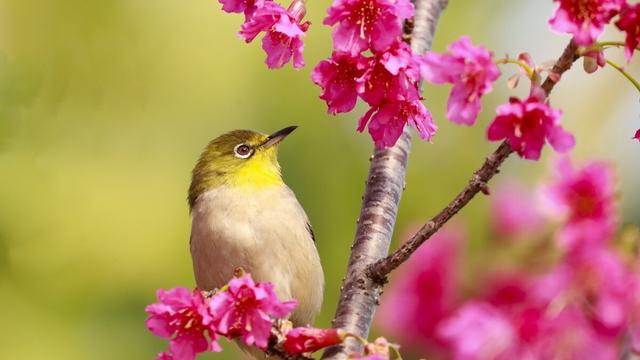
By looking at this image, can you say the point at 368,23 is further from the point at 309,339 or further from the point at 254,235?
the point at 254,235

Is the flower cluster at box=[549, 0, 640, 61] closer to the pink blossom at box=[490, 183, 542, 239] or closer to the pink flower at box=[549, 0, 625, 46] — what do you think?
the pink flower at box=[549, 0, 625, 46]

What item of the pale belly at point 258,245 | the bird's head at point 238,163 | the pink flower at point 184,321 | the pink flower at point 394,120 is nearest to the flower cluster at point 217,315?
the pink flower at point 184,321

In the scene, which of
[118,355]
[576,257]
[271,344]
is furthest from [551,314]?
[118,355]

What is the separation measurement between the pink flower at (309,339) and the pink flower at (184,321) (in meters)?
0.20

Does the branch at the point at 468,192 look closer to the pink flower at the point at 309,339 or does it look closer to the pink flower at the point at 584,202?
the pink flower at the point at 309,339

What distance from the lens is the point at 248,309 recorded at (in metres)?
2.54

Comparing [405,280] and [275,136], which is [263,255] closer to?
[405,280]

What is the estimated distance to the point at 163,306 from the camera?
8.62ft

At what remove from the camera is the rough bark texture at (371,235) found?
275 centimetres

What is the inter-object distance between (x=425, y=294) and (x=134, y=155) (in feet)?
10.4

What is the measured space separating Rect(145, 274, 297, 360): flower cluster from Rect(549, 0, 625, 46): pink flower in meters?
0.95

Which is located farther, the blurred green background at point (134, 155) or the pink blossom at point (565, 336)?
the blurred green background at point (134, 155)

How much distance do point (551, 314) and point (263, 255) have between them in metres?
1.54

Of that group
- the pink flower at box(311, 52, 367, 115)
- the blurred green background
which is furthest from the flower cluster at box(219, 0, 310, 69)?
the blurred green background
